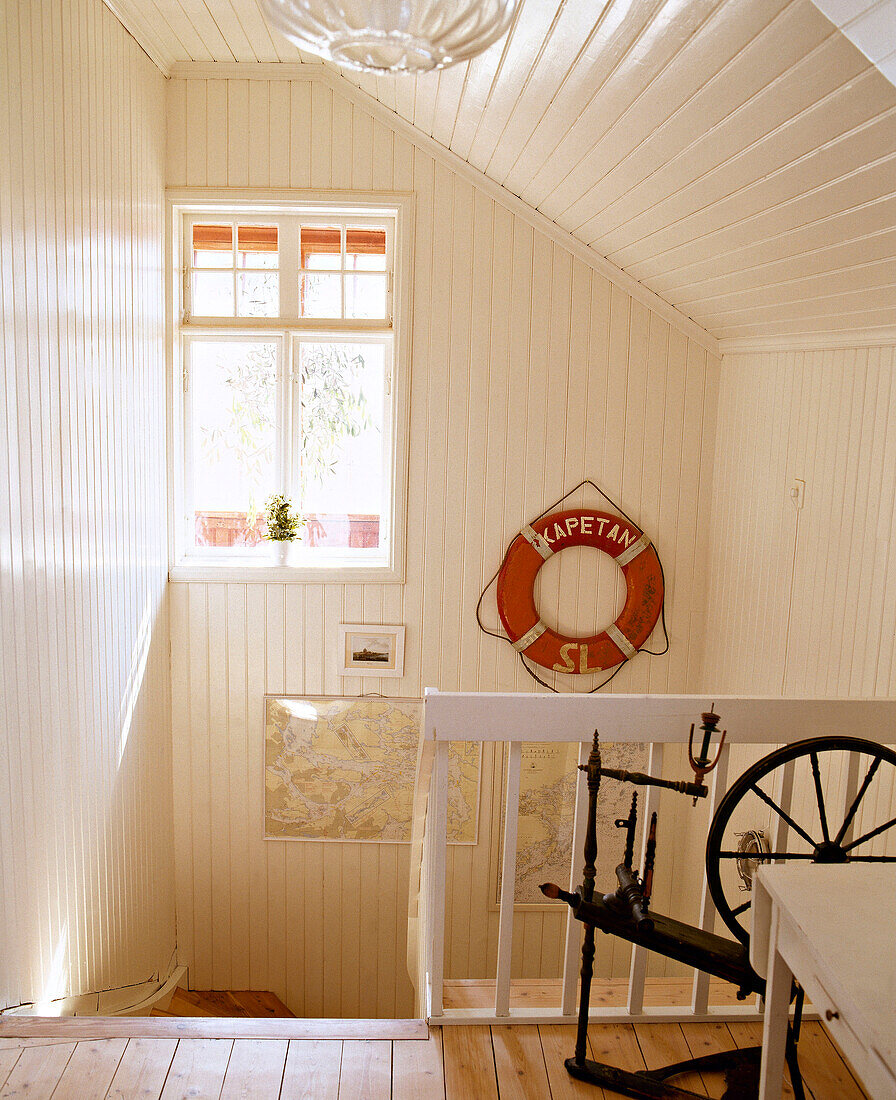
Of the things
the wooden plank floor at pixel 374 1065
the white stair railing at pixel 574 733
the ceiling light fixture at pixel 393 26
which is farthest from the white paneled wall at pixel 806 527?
the ceiling light fixture at pixel 393 26

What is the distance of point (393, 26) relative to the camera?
3.67ft

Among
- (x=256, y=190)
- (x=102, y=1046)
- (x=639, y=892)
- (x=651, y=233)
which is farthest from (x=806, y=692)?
(x=256, y=190)

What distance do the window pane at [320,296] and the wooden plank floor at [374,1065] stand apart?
2547 millimetres

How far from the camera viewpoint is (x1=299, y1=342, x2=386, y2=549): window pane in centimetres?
342

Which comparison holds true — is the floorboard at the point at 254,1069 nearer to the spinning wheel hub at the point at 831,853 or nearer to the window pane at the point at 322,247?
the spinning wheel hub at the point at 831,853

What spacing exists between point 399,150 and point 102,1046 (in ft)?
9.59

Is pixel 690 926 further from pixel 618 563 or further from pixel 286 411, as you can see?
pixel 286 411

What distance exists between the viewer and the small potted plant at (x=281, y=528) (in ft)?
11.0

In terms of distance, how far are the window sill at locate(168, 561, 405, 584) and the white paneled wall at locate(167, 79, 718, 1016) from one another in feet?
0.14

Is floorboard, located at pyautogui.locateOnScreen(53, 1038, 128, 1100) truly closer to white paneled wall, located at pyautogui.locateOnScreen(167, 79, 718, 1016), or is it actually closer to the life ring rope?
white paneled wall, located at pyautogui.locateOnScreen(167, 79, 718, 1016)

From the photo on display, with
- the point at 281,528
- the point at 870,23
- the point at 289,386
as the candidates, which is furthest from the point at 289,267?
the point at 870,23

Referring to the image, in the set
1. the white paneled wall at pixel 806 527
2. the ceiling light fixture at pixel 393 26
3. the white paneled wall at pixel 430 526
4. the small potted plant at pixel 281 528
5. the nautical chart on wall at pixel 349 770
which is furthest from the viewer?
the nautical chart on wall at pixel 349 770

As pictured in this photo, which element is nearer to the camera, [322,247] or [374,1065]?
[374,1065]

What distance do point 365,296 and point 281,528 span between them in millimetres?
966
